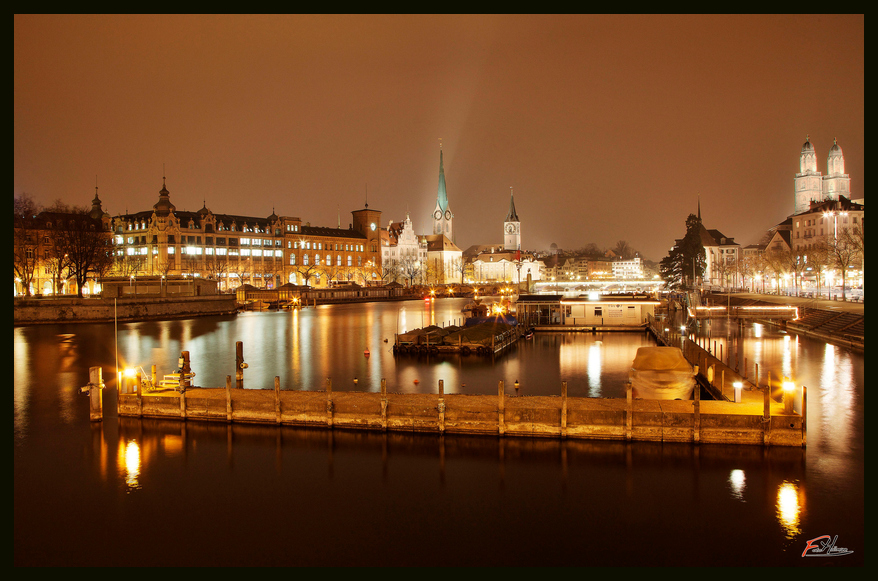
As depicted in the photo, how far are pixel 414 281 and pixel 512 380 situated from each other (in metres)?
131

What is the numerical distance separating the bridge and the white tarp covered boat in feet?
120

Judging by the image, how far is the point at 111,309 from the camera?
67.3 m

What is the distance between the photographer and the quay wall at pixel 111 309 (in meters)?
63.0

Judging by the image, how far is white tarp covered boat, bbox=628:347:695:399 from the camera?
2336 cm

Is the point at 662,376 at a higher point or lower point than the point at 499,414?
higher

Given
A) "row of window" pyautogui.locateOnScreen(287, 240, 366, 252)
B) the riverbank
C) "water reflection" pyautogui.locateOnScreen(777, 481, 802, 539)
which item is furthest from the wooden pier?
"row of window" pyautogui.locateOnScreen(287, 240, 366, 252)

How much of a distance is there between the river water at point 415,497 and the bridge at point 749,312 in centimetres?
3584

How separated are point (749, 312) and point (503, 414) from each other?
186 feet

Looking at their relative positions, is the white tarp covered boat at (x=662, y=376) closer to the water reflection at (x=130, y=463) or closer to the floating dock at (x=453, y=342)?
the water reflection at (x=130, y=463)

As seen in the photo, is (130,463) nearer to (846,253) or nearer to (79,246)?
(79,246)

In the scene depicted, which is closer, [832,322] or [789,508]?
[789,508]

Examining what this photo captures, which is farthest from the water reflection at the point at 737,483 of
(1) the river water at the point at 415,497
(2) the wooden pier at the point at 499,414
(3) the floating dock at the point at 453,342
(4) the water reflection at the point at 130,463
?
(3) the floating dock at the point at 453,342

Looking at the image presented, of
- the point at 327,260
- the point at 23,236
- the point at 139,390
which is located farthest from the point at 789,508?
the point at 327,260

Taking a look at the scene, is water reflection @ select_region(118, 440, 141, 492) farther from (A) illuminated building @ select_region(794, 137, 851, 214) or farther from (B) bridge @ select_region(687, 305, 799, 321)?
(A) illuminated building @ select_region(794, 137, 851, 214)
